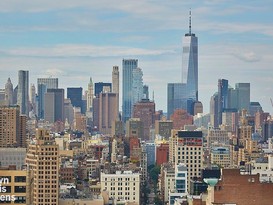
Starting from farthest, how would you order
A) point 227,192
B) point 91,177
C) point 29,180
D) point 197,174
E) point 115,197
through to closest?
Answer: point 91,177
point 197,174
point 115,197
point 29,180
point 227,192

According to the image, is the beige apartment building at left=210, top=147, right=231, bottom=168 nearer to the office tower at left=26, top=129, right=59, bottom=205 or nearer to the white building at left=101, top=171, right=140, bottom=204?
the white building at left=101, top=171, right=140, bottom=204

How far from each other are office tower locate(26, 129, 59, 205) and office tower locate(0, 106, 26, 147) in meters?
67.0

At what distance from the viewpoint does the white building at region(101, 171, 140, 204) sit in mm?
99375

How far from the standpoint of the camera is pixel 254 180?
32250 mm

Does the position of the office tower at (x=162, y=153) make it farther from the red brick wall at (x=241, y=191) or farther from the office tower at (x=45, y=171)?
the red brick wall at (x=241, y=191)

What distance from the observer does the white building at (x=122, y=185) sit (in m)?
99.4

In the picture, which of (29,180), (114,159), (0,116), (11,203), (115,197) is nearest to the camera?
(11,203)

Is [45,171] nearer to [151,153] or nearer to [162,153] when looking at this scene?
[162,153]

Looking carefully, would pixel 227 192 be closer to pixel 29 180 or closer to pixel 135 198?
pixel 29 180

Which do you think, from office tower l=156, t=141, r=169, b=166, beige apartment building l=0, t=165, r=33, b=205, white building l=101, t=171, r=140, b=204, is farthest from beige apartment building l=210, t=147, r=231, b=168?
beige apartment building l=0, t=165, r=33, b=205

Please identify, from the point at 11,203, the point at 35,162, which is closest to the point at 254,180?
the point at 11,203

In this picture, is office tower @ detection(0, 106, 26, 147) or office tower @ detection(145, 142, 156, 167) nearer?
office tower @ detection(0, 106, 26, 147)

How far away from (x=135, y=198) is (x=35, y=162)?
20544 mm

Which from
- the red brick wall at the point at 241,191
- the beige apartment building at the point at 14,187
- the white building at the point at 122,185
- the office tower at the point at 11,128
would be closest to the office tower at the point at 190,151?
the white building at the point at 122,185
